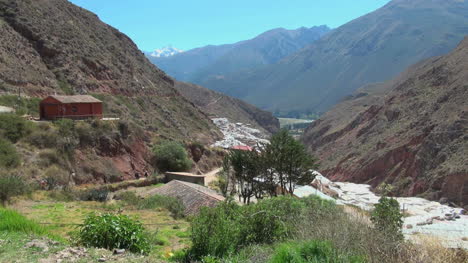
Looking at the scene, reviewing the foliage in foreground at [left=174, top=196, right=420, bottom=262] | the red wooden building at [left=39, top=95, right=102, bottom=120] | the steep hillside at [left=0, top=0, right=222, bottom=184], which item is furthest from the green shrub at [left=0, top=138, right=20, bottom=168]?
the foliage in foreground at [left=174, top=196, right=420, bottom=262]

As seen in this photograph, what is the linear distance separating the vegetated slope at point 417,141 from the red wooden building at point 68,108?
3827cm

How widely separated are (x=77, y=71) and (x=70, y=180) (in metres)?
26.8

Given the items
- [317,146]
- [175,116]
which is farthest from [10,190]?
[317,146]

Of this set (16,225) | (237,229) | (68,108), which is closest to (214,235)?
(237,229)

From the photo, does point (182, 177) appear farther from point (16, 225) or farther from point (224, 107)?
point (224, 107)

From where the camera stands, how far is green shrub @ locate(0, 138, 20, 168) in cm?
2158

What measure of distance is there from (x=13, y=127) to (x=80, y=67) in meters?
26.3

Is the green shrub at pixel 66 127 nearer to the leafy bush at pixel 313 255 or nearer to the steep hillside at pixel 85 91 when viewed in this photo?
the steep hillside at pixel 85 91

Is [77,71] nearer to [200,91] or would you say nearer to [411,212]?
[411,212]

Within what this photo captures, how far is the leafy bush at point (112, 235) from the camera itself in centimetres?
773

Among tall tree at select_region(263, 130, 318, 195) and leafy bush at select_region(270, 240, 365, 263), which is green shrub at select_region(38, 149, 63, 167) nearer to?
tall tree at select_region(263, 130, 318, 195)

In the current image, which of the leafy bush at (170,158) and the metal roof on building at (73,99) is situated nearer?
the metal roof on building at (73,99)

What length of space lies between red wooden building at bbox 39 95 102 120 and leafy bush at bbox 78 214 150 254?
2418cm

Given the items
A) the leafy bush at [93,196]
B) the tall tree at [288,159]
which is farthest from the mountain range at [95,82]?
the tall tree at [288,159]
